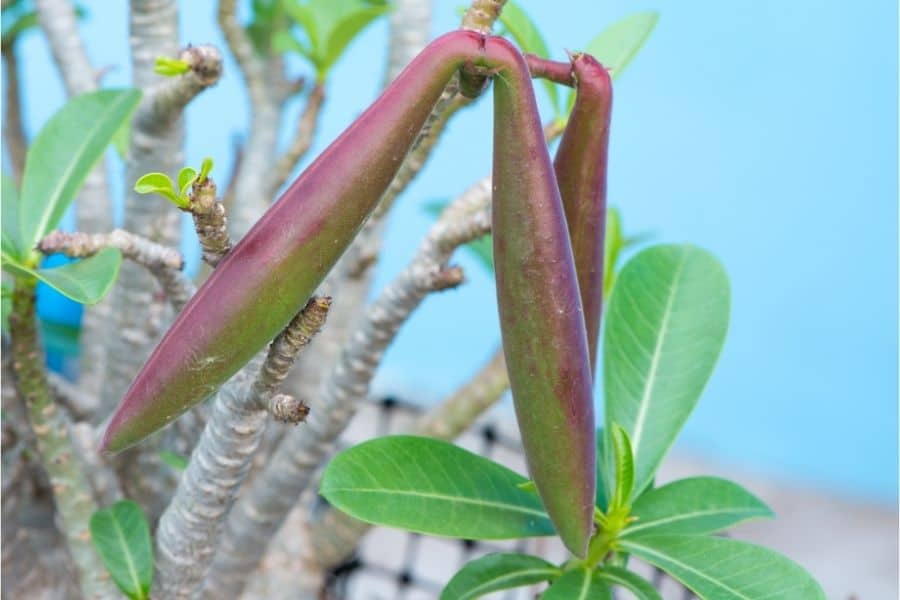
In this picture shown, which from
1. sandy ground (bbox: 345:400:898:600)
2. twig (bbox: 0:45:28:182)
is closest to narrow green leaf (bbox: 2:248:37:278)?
twig (bbox: 0:45:28:182)

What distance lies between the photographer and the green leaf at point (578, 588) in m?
0.46

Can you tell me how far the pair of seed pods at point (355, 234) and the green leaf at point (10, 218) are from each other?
0.79ft

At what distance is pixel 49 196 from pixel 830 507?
1817mm

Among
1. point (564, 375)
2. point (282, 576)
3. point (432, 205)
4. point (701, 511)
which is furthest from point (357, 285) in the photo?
point (564, 375)

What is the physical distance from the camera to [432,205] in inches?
36.6

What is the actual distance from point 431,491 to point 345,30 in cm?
40

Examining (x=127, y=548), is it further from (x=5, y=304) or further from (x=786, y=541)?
(x=786, y=541)

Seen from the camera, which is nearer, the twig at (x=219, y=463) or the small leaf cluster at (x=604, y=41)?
the twig at (x=219, y=463)

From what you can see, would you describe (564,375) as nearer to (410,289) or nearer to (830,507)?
(410,289)

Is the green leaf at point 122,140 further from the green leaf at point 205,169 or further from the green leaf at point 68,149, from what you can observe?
the green leaf at point 205,169

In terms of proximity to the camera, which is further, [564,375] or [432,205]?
[432,205]

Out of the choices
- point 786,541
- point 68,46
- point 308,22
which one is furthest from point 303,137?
point 786,541

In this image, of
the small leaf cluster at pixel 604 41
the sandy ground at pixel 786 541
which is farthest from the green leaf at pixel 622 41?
the sandy ground at pixel 786 541

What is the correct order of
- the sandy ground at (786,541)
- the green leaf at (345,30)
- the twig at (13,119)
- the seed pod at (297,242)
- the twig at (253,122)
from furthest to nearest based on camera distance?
the sandy ground at (786,541) < the twig at (13,119) < the twig at (253,122) < the green leaf at (345,30) < the seed pod at (297,242)
